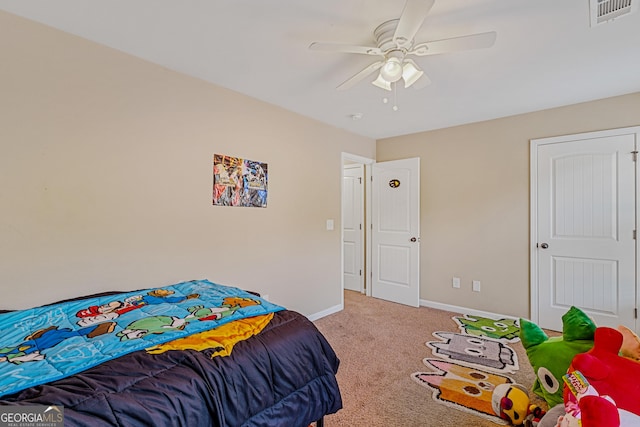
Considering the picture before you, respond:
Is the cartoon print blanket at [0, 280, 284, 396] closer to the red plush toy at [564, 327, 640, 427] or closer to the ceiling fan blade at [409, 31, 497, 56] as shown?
the red plush toy at [564, 327, 640, 427]

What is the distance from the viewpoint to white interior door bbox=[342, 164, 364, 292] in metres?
4.86

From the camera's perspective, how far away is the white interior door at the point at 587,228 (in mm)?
2910

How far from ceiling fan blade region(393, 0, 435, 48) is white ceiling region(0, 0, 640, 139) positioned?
0.18 m

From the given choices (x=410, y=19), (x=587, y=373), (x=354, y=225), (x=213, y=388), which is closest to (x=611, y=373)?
(x=587, y=373)

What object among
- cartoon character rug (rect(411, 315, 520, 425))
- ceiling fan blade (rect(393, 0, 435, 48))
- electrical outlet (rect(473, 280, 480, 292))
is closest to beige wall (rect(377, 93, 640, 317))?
electrical outlet (rect(473, 280, 480, 292))

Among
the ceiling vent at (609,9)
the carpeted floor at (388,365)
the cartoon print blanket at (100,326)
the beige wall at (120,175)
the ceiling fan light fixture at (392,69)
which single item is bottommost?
the carpeted floor at (388,365)

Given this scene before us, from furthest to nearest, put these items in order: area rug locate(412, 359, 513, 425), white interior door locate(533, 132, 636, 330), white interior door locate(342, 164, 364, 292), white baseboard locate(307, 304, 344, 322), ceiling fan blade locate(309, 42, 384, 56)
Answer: white interior door locate(342, 164, 364, 292)
white baseboard locate(307, 304, 344, 322)
white interior door locate(533, 132, 636, 330)
area rug locate(412, 359, 513, 425)
ceiling fan blade locate(309, 42, 384, 56)

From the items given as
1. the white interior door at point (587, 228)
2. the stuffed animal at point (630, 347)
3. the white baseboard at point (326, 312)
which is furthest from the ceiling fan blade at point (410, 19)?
the white baseboard at point (326, 312)

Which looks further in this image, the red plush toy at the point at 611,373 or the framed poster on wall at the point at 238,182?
the framed poster on wall at the point at 238,182

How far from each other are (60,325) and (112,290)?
62cm

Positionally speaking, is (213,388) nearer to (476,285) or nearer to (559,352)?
(559,352)

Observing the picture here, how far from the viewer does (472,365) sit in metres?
2.48

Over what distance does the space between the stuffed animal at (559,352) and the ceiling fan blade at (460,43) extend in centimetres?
168

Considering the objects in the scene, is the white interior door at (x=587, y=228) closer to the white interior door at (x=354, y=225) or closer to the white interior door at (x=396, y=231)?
the white interior door at (x=396, y=231)
